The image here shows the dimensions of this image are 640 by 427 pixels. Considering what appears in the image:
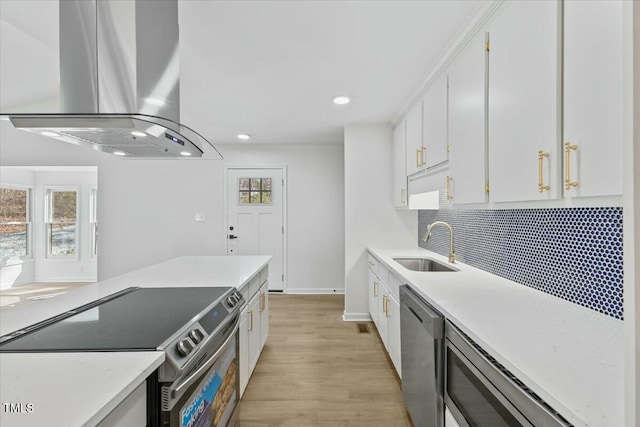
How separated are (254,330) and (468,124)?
2.08 metres

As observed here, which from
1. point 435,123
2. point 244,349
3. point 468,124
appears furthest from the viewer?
point 435,123

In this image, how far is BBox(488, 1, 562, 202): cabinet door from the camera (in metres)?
1.09

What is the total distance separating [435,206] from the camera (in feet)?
Answer: 8.00

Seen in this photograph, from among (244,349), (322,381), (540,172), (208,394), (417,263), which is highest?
(540,172)

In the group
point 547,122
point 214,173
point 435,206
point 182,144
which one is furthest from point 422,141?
point 214,173

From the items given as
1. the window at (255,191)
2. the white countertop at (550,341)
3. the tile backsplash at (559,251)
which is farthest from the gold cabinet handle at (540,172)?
the window at (255,191)

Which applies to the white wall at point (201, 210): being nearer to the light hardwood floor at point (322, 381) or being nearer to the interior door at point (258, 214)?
the interior door at point (258, 214)

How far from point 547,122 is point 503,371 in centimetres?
89

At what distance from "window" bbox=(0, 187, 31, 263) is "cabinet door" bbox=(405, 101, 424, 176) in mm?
6655

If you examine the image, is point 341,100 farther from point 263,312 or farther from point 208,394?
point 208,394

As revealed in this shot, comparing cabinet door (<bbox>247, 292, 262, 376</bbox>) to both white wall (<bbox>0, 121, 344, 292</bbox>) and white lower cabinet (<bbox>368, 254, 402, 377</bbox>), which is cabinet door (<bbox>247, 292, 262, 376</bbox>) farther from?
white wall (<bbox>0, 121, 344, 292</bbox>)

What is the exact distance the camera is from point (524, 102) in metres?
1.23

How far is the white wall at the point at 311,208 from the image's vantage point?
493 centimetres

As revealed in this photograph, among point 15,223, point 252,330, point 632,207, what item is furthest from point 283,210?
point 15,223
